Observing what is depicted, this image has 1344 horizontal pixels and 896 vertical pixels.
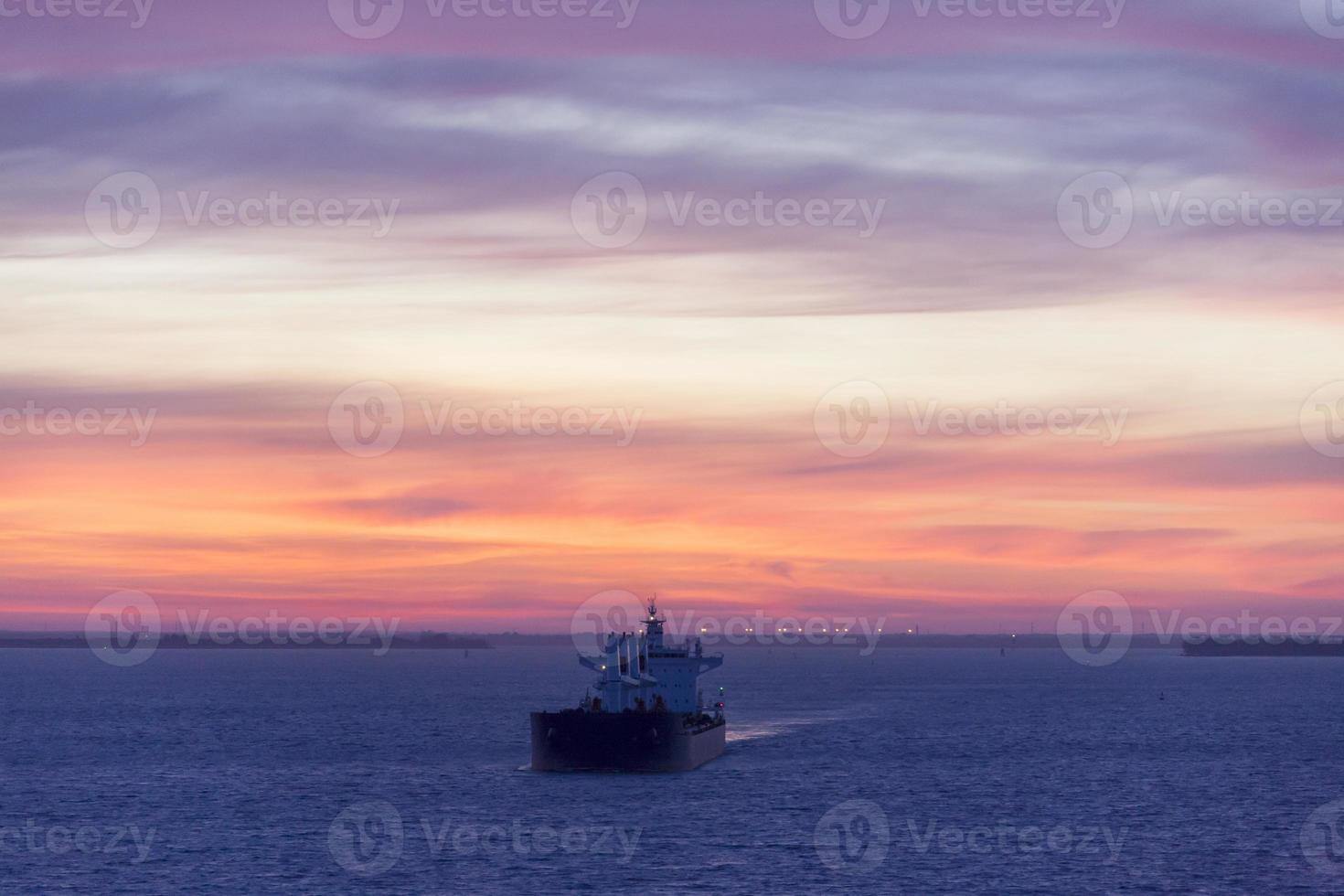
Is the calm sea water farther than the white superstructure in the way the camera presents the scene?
No

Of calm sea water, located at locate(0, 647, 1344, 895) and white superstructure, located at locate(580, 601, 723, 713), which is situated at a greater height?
white superstructure, located at locate(580, 601, 723, 713)

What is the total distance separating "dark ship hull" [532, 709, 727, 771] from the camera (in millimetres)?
88250

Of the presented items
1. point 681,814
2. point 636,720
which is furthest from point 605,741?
point 681,814

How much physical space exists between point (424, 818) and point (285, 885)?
16171 mm

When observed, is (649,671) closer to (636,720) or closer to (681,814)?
(636,720)

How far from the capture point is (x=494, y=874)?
58781 mm

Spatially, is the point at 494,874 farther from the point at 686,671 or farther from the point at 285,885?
the point at 686,671

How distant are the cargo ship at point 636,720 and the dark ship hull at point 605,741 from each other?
5cm

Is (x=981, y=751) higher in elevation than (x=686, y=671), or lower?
lower

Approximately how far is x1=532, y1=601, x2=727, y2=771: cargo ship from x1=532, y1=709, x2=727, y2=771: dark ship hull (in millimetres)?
53

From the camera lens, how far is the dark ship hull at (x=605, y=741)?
88.2m

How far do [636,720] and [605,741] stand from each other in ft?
7.24

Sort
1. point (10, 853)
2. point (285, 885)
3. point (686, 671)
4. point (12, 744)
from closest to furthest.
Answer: point (285, 885) < point (10, 853) < point (686, 671) < point (12, 744)

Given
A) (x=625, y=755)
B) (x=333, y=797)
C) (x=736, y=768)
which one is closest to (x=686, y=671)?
(x=736, y=768)
